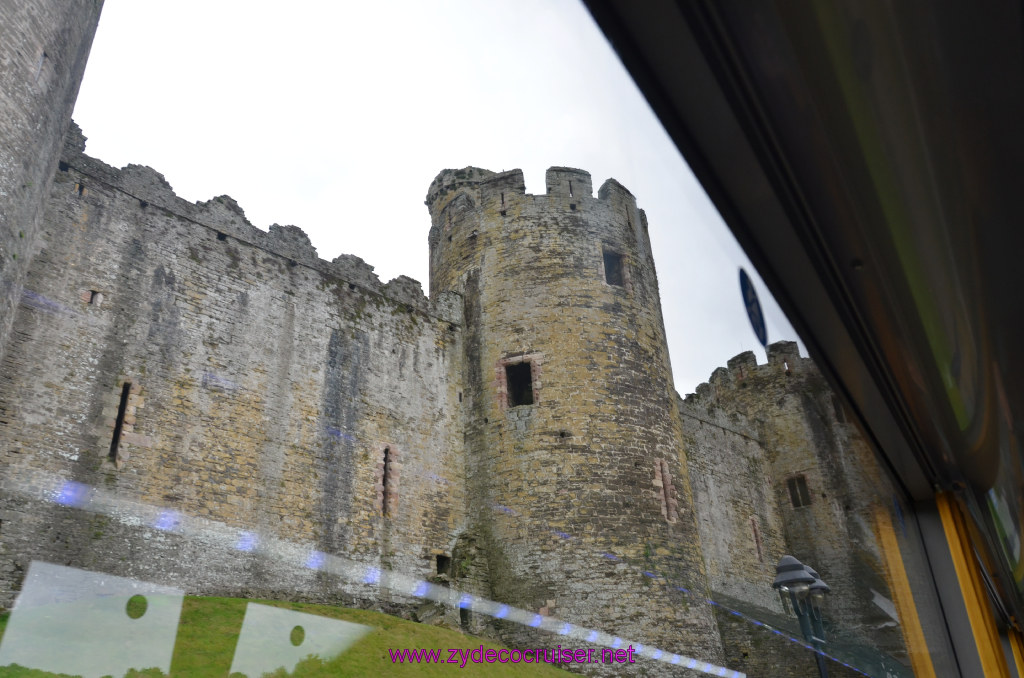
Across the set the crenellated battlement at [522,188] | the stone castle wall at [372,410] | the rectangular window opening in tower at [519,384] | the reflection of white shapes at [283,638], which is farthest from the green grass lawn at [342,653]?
the crenellated battlement at [522,188]

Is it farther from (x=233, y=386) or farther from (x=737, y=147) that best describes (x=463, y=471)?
(x=737, y=147)

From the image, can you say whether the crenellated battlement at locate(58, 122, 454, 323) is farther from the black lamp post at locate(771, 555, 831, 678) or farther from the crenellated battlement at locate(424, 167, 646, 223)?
the black lamp post at locate(771, 555, 831, 678)

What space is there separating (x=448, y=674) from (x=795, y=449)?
47.4 ft

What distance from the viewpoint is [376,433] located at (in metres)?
13.7

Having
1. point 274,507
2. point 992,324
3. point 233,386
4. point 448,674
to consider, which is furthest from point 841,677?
point 233,386

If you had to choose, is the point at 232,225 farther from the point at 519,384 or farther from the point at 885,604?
the point at 885,604

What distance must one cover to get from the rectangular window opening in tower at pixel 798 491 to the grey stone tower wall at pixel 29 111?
1923 cm

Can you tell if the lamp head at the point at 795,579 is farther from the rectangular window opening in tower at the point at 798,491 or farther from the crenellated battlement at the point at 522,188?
the rectangular window opening in tower at the point at 798,491

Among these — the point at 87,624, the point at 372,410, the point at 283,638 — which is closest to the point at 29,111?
the point at 87,624

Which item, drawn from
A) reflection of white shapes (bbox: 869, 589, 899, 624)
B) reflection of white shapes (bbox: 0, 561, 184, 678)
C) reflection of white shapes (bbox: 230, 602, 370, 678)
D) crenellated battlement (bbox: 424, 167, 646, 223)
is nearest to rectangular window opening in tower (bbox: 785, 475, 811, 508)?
crenellated battlement (bbox: 424, 167, 646, 223)

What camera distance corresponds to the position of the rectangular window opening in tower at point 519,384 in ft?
48.8

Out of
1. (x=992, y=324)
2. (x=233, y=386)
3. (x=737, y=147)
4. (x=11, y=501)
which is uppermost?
(x=233, y=386)

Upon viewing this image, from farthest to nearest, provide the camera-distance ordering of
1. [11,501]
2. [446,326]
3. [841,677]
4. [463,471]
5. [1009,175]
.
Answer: [446,326] < [463,471] < [11,501] < [841,677] < [1009,175]

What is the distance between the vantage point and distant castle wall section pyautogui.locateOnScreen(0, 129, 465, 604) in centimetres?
995
